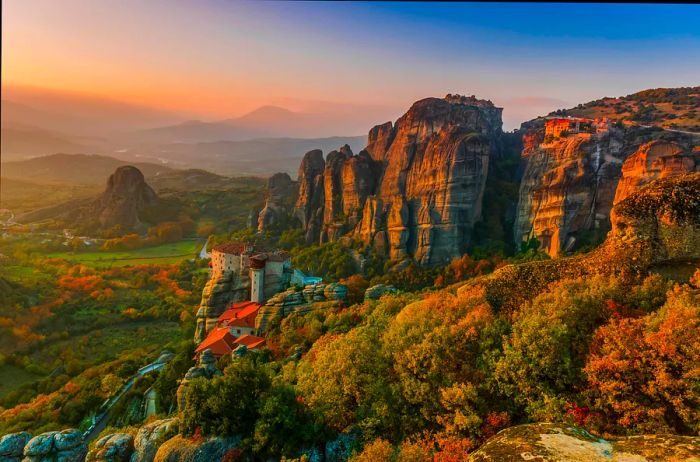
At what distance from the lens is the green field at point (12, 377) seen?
3694 cm

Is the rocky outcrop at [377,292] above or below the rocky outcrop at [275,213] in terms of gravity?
below

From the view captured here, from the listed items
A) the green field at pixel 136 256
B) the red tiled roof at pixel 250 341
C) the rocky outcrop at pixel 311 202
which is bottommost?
the green field at pixel 136 256

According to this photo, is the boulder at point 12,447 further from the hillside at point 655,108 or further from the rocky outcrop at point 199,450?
the hillside at point 655,108

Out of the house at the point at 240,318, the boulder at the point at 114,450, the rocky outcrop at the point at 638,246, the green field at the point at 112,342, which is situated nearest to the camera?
the rocky outcrop at the point at 638,246

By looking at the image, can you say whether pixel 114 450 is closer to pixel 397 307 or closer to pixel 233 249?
pixel 397 307

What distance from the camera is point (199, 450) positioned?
13.9 meters

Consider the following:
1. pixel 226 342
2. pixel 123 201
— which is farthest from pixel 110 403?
pixel 123 201

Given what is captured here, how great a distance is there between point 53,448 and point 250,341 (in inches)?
518

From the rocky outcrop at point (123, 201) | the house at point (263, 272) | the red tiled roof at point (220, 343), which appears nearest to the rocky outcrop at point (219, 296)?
the house at point (263, 272)

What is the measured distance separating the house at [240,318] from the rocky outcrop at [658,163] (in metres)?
32.1

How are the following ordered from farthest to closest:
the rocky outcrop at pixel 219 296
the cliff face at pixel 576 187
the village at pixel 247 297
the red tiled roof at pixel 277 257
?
the cliff face at pixel 576 187
the red tiled roof at pixel 277 257
the rocky outcrop at pixel 219 296
the village at pixel 247 297

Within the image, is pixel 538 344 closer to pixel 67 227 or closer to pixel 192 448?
pixel 192 448

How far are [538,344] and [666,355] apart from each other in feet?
9.27

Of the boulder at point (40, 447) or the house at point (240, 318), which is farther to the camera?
the house at point (240, 318)
